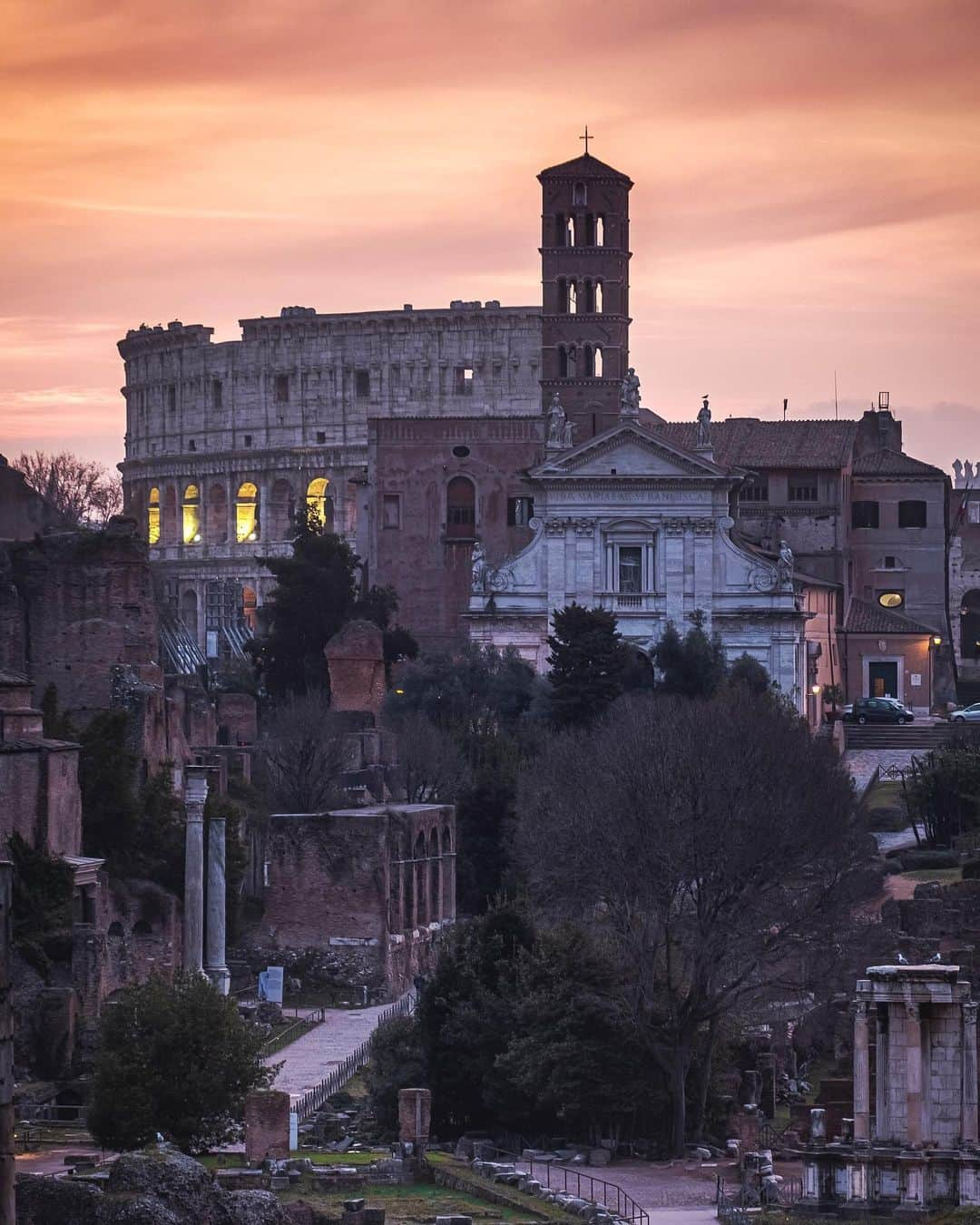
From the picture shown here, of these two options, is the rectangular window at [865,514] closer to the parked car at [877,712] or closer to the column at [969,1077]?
the parked car at [877,712]

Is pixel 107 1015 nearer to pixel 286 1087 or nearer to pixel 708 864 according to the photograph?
pixel 286 1087

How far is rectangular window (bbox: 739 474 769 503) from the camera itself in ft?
324

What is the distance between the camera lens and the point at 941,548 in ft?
328

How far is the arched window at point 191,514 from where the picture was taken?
153 m

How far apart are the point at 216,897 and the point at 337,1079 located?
7048 mm

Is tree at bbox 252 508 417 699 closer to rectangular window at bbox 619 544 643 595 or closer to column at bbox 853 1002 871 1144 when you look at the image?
rectangular window at bbox 619 544 643 595

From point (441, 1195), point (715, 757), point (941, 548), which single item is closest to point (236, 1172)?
Answer: point (441, 1195)

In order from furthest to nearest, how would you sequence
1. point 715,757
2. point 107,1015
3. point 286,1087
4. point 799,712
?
point 799,712
point 715,757
point 286,1087
point 107,1015

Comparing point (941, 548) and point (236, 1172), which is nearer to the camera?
point (236, 1172)

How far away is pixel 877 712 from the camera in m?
83.6

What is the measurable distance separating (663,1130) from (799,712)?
39.1 meters

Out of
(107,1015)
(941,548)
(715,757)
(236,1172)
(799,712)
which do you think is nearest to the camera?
(236,1172)

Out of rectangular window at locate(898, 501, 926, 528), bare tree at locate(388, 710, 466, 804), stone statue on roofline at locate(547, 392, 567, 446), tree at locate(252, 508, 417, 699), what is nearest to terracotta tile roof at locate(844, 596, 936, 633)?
rectangular window at locate(898, 501, 926, 528)

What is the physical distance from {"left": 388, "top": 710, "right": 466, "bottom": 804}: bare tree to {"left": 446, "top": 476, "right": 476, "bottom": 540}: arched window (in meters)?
29.3
